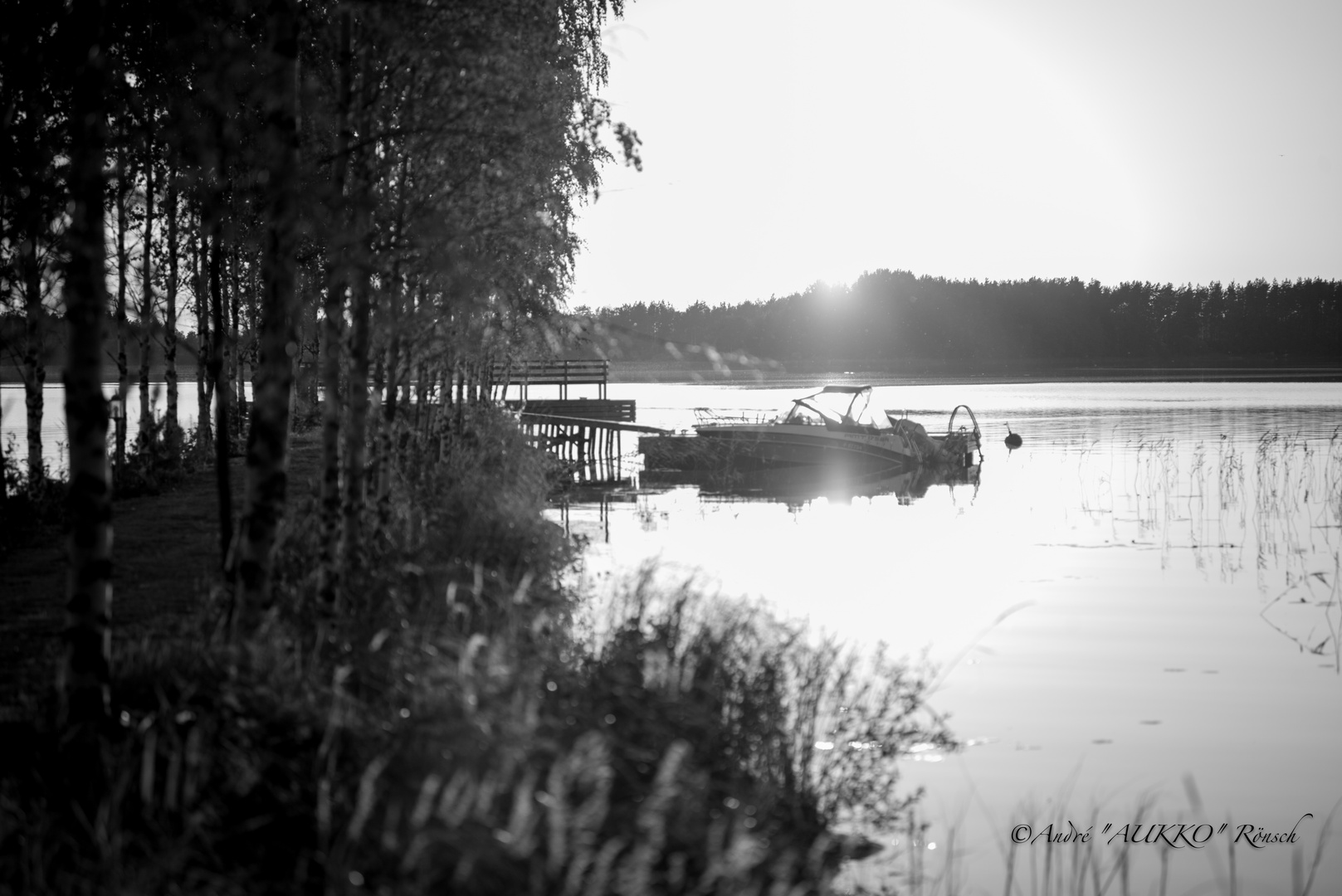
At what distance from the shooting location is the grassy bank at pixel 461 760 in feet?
14.4

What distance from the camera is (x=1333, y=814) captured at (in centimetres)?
802

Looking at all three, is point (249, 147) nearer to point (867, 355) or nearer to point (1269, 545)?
point (1269, 545)

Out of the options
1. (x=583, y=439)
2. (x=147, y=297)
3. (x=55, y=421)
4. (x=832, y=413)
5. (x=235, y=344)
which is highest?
(x=147, y=297)

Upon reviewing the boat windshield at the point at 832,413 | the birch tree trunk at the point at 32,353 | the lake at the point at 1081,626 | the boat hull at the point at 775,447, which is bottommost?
the lake at the point at 1081,626

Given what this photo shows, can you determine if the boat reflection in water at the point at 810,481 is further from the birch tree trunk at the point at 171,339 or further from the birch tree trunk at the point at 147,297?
the birch tree trunk at the point at 147,297

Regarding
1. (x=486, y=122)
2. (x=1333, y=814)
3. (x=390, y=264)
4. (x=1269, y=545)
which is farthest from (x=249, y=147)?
(x=1269, y=545)

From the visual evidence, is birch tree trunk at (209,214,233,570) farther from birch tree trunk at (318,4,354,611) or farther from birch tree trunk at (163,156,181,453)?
birch tree trunk at (163,156,181,453)

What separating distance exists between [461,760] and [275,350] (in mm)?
3909

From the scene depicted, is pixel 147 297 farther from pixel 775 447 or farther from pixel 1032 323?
pixel 1032 323

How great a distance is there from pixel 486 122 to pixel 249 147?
2766mm

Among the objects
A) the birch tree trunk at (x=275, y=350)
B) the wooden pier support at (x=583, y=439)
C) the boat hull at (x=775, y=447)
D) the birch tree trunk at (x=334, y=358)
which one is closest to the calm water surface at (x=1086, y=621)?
the birch tree trunk at (x=334, y=358)

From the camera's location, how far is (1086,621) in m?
14.2

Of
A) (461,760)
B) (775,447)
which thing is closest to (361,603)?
(461,760)

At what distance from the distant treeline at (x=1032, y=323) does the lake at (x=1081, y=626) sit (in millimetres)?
131590
